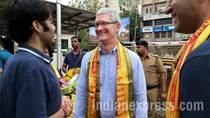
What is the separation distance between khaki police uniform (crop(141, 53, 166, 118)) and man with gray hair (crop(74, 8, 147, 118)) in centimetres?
306

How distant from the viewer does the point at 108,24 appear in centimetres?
310

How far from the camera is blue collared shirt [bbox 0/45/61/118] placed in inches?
72.0

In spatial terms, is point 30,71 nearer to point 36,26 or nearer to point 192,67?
point 36,26

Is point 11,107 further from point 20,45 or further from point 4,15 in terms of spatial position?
point 4,15

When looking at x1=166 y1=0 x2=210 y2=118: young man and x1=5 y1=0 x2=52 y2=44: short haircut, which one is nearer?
x1=166 y1=0 x2=210 y2=118: young man

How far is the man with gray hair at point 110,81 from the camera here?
297 centimetres

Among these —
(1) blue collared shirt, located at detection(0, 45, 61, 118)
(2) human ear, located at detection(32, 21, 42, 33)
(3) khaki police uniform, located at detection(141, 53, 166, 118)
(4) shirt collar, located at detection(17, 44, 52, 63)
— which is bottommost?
(3) khaki police uniform, located at detection(141, 53, 166, 118)

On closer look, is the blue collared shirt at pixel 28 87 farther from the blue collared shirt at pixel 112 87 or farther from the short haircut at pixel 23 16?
the blue collared shirt at pixel 112 87

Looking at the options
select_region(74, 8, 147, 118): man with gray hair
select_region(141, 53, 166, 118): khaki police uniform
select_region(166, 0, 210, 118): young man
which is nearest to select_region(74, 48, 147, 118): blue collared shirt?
select_region(74, 8, 147, 118): man with gray hair

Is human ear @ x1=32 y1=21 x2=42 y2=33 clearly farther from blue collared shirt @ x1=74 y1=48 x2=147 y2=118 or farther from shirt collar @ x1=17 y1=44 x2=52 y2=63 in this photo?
blue collared shirt @ x1=74 y1=48 x2=147 y2=118

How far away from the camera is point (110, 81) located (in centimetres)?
300

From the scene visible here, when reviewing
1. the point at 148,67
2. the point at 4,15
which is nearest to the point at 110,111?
the point at 4,15

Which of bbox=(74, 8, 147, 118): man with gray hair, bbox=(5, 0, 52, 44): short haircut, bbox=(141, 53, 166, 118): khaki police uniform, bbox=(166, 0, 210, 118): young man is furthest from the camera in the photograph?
bbox=(141, 53, 166, 118): khaki police uniform

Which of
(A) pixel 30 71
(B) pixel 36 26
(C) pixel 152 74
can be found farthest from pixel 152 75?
(A) pixel 30 71
